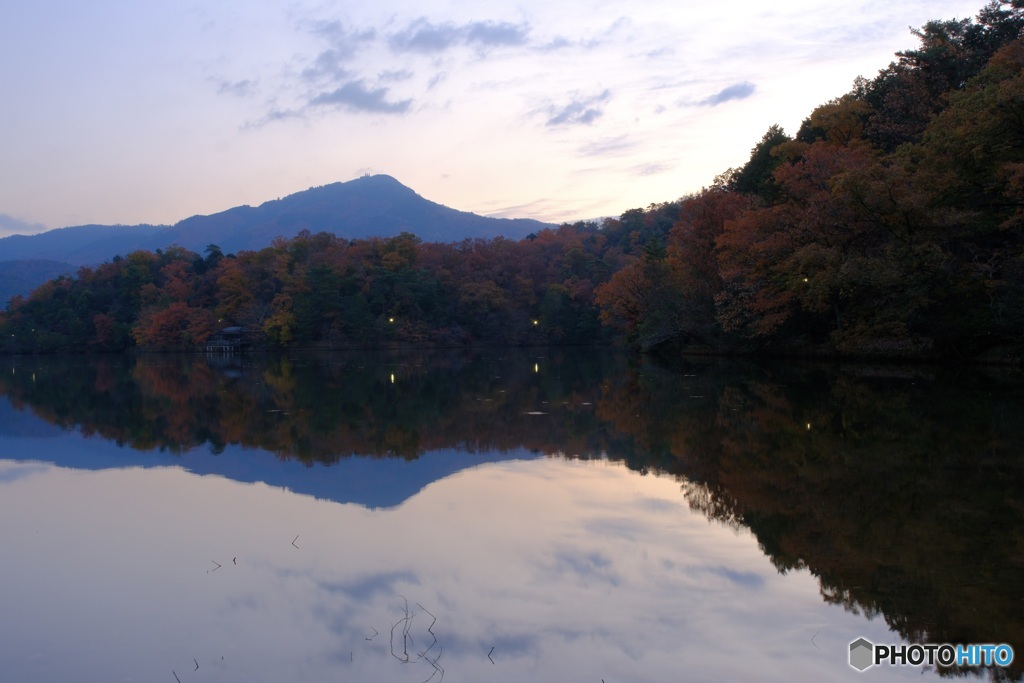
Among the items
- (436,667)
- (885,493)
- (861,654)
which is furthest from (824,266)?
(436,667)

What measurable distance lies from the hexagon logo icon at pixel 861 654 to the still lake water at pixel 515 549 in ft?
0.18

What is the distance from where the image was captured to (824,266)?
24.9 meters

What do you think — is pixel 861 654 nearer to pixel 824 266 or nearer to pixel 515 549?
pixel 515 549

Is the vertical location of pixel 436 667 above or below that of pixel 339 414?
above

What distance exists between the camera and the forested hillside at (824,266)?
2109 cm

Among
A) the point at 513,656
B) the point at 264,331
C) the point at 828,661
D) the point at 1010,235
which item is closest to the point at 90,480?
the point at 513,656

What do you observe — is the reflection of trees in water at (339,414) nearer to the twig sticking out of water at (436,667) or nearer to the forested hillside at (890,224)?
the twig sticking out of water at (436,667)

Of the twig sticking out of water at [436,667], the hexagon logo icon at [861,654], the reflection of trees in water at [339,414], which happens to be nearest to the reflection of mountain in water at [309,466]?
the reflection of trees in water at [339,414]

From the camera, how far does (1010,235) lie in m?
21.5

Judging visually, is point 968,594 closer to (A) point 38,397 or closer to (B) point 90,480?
(B) point 90,480

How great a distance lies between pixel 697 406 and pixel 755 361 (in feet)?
58.6

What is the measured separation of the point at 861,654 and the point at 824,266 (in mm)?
22991

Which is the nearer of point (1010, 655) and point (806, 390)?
point (1010, 655)

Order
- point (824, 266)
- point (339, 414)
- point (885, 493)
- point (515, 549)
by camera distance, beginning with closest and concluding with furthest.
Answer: point (515, 549)
point (885, 493)
point (339, 414)
point (824, 266)
